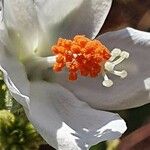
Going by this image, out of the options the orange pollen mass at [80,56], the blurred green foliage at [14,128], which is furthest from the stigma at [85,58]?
the blurred green foliage at [14,128]

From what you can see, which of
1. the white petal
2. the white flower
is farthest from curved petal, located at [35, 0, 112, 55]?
the white petal

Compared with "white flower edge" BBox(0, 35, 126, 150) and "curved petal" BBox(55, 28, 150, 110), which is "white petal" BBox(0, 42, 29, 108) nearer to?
"white flower edge" BBox(0, 35, 126, 150)

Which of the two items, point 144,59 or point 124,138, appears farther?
point 124,138

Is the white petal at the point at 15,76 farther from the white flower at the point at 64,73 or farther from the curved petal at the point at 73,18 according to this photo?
the curved petal at the point at 73,18

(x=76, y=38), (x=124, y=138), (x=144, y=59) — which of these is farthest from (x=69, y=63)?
(x=124, y=138)

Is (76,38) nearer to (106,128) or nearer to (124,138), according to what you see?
(106,128)

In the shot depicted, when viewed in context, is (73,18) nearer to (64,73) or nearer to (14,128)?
(64,73)

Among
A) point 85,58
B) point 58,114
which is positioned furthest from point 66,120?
point 85,58
